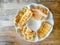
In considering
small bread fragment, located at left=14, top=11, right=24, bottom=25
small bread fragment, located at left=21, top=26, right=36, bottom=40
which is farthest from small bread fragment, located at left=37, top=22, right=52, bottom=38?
small bread fragment, located at left=14, top=11, right=24, bottom=25

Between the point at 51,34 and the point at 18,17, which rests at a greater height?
the point at 18,17

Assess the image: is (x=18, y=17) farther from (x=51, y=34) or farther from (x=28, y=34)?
(x=51, y=34)

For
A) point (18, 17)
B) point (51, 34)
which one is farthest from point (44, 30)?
point (18, 17)

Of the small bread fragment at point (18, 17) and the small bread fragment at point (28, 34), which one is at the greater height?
the small bread fragment at point (18, 17)

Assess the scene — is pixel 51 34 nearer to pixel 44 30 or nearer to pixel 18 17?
pixel 44 30

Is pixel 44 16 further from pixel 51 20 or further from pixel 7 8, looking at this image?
pixel 7 8

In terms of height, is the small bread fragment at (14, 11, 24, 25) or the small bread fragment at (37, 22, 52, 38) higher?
the small bread fragment at (14, 11, 24, 25)

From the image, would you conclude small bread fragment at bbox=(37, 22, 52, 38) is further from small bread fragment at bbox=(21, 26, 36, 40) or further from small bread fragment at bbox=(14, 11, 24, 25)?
small bread fragment at bbox=(14, 11, 24, 25)

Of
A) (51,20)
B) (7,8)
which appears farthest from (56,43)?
(7,8)

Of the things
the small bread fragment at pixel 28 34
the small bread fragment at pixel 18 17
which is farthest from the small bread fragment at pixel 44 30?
the small bread fragment at pixel 18 17

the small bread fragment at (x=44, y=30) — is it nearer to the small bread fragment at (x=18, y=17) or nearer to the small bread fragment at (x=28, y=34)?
the small bread fragment at (x=28, y=34)

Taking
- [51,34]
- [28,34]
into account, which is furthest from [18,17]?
[51,34]
